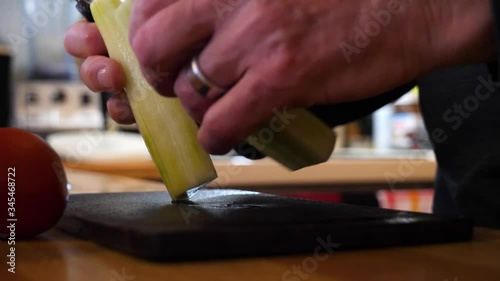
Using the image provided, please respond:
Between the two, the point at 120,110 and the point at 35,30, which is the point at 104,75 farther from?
the point at 35,30

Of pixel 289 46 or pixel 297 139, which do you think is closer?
pixel 289 46

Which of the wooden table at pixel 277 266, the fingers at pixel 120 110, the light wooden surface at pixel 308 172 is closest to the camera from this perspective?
the wooden table at pixel 277 266

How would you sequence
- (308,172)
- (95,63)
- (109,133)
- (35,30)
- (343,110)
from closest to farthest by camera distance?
(95,63), (343,110), (308,172), (109,133), (35,30)

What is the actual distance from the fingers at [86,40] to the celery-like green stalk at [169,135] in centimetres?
11

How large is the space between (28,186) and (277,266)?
214 mm

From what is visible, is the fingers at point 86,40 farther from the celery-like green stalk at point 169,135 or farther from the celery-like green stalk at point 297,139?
the celery-like green stalk at point 297,139

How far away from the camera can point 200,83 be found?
1.51 ft

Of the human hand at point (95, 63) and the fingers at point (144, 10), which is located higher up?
the fingers at point (144, 10)

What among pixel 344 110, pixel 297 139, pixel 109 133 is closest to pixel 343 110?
pixel 344 110

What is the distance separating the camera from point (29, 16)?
2.59 metres

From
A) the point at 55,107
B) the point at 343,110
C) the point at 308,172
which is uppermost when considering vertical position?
the point at 343,110

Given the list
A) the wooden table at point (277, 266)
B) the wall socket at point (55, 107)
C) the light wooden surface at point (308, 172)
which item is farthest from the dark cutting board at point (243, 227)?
the wall socket at point (55, 107)

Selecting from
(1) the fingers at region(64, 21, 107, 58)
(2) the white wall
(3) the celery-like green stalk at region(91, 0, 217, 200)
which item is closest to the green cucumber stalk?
(3) the celery-like green stalk at region(91, 0, 217, 200)

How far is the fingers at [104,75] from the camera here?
61cm
